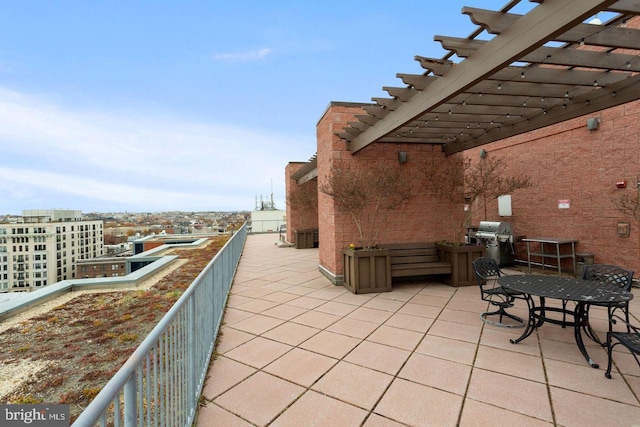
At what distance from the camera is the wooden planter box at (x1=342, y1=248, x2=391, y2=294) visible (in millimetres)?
5270

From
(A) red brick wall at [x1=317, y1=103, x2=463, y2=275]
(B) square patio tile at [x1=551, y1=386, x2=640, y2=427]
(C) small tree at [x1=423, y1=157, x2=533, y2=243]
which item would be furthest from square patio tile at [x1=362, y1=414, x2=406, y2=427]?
(C) small tree at [x1=423, y1=157, x2=533, y2=243]

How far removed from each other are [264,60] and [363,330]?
1311 centimetres

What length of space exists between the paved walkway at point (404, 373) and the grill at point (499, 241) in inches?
132

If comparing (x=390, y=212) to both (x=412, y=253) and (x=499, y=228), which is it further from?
(x=499, y=228)

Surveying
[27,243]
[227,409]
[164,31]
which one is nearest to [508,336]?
[227,409]

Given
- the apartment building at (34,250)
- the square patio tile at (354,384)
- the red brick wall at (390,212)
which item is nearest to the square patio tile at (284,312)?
the square patio tile at (354,384)

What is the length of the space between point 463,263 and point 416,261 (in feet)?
2.95

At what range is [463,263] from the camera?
5672 millimetres

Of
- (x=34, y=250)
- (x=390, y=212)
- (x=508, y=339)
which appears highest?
(x=390, y=212)

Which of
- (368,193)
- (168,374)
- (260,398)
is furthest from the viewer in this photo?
(368,193)

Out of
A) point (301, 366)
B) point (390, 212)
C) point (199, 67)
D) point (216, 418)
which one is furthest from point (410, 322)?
point (199, 67)

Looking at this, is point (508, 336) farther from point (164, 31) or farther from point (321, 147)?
point (164, 31)

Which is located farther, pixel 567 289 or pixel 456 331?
pixel 456 331

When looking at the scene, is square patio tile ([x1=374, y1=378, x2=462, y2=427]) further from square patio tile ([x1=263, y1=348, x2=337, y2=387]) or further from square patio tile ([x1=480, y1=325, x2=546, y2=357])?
square patio tile ([x1=480, y1=325, x2=546, y2=357])
